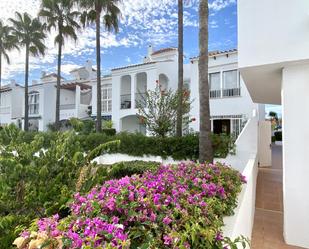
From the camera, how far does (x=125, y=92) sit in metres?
28.1

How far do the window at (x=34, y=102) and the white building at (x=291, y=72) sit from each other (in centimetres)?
3654

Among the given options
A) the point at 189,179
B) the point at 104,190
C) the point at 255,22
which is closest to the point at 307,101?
the point at 255,22

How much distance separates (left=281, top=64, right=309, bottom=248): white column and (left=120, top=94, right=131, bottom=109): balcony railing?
21574mm

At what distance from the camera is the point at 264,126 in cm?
1395

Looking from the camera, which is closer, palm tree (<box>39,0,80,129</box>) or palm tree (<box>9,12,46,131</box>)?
palm tree (<box>39,0,80,129</box>)

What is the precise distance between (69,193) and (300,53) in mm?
5794

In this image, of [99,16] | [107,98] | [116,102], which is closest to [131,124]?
[116,102]

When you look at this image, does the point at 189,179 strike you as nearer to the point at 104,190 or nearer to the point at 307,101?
the point at 104,190

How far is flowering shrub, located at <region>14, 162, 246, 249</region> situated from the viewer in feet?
6.98

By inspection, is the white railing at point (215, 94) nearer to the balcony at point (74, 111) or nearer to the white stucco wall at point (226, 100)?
the white stucco wall at point (226, 100)

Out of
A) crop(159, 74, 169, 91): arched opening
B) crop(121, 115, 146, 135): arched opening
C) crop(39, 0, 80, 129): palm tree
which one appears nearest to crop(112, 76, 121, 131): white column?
crop(121, 115, 146, 135): arched opening

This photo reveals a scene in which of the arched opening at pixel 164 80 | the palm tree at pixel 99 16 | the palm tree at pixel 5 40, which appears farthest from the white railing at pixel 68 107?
the palm tree at pixel 99 16

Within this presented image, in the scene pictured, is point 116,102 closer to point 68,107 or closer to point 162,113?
point 68,107

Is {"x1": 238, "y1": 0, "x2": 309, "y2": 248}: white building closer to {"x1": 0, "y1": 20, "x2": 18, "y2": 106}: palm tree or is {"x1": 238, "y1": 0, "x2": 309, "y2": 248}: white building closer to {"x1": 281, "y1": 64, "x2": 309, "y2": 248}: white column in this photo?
{"x1": 281, "y1": 64, "x2": 309, "y2": 248}: white column
